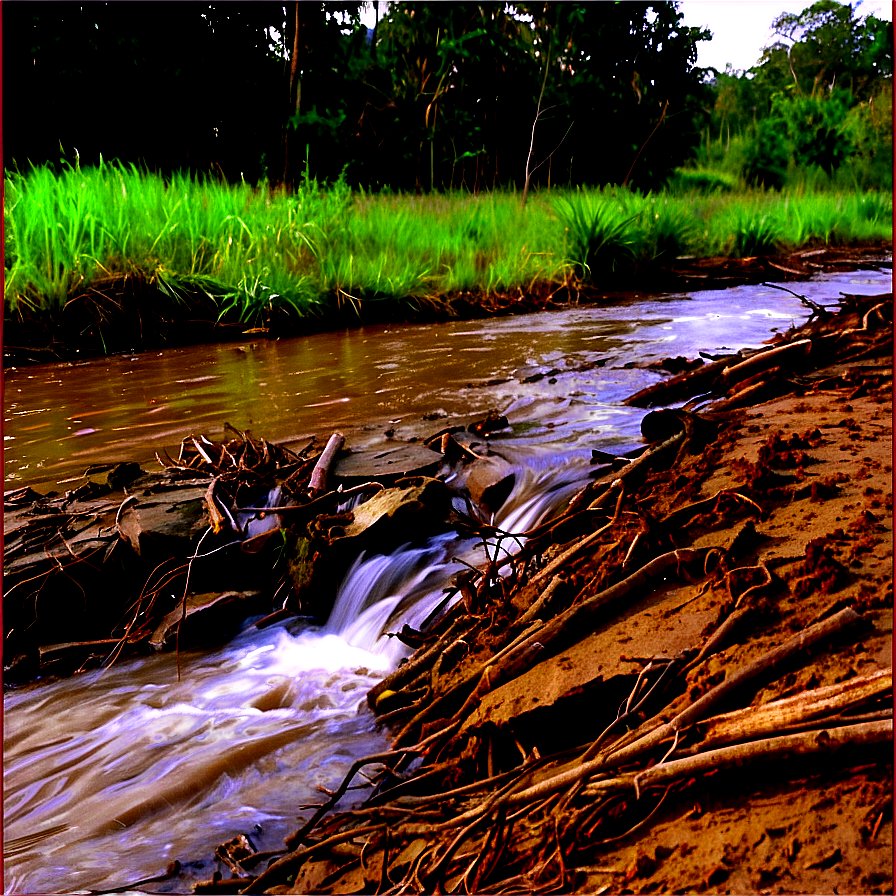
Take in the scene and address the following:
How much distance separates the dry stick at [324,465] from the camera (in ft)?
10.2

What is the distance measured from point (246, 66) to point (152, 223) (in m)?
7.01

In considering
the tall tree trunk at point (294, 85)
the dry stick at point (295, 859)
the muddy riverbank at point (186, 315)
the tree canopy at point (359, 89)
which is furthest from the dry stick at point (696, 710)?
the tree canopy at point (359, 89)

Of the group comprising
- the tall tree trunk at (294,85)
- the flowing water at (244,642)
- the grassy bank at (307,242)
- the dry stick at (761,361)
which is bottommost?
the flowing water at (244,642)

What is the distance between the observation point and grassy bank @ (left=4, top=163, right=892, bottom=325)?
6.34 m

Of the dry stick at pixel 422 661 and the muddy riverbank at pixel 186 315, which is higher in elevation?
the muddy riverbank at pixel 186 315

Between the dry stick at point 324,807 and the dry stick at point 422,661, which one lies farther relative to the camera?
the dry stick at point 422,661

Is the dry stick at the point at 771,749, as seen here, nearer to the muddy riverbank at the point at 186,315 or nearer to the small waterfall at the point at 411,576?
the small waterfall at the point at 411,576

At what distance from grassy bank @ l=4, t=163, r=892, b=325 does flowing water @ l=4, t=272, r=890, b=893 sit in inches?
42.7

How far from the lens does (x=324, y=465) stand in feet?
10.5

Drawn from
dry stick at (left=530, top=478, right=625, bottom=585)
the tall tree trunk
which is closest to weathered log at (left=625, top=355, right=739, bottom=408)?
dry stick at (left=530, top=478, right=625, bottom=585)

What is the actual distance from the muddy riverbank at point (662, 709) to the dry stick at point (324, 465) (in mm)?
1006

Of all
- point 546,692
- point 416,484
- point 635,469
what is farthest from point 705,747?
point 416,484

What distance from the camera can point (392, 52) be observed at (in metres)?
14.2

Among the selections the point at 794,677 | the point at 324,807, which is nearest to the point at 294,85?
the point at 324,807
